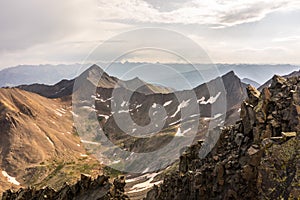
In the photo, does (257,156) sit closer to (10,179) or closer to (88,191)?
(88,191)

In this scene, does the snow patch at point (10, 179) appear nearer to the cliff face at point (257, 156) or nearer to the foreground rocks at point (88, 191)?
the foreground rocks at point (88, 191)

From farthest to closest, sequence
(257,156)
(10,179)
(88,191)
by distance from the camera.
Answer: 1. (10,179)
2. (88,191)
3. (257,156)

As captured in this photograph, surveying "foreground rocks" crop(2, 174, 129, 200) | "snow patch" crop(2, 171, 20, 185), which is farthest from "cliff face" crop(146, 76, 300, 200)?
"snow patch" crop(2, 171, 20, 185)

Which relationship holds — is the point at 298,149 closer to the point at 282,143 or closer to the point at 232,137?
the point at 282,143

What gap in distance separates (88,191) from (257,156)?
2617cm

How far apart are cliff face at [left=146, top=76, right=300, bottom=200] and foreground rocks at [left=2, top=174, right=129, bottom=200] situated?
773cm

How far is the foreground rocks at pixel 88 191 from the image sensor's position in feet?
132

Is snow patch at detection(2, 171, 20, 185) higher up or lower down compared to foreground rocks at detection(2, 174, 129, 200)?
lower down

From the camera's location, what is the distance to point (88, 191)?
43.5 m

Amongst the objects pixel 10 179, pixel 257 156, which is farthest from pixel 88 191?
pixel 10 179

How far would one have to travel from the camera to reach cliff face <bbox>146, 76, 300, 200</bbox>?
21.9 metres

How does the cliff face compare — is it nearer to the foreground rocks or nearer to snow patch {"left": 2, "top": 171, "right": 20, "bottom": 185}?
the foreground rocks

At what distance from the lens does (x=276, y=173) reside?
22.0 metres

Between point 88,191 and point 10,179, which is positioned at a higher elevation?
point 88,191
